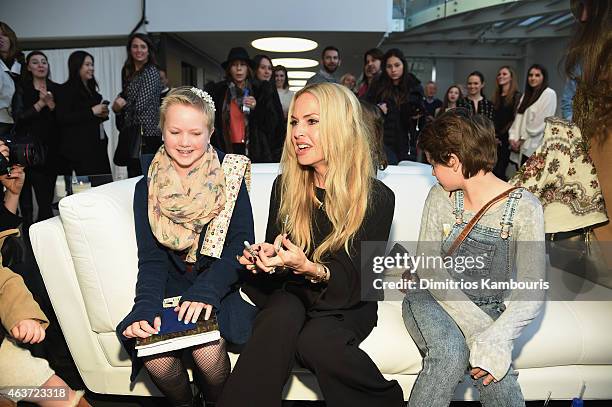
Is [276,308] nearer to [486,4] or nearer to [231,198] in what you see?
[231,198]

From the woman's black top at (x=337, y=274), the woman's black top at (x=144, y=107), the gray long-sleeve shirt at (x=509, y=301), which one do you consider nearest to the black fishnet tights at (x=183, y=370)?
the woman's black top at (x=337, y=274)

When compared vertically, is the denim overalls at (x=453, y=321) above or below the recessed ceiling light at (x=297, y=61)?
below

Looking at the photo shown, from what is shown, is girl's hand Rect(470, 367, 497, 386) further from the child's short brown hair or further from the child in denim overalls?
the child's short brown hair

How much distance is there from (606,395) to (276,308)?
49.6 inches

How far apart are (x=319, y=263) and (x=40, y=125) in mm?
3159

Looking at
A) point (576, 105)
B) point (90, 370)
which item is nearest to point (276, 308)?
point (90, 370)

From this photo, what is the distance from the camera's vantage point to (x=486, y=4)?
28.2ft

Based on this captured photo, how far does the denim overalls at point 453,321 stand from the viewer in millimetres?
1343

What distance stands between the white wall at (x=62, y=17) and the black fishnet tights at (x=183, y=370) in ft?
22.6

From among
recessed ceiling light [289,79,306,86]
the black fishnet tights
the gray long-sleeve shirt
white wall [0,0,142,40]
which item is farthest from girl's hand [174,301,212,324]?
recessed ceiling light [289,79,306,86]

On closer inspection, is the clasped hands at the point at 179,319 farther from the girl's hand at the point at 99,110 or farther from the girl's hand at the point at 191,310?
the girl's hand at the point at 99,110

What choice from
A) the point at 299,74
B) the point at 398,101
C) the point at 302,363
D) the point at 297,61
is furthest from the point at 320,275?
the point at 299,74

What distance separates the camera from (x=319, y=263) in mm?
1551

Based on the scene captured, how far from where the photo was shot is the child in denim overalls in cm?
135
